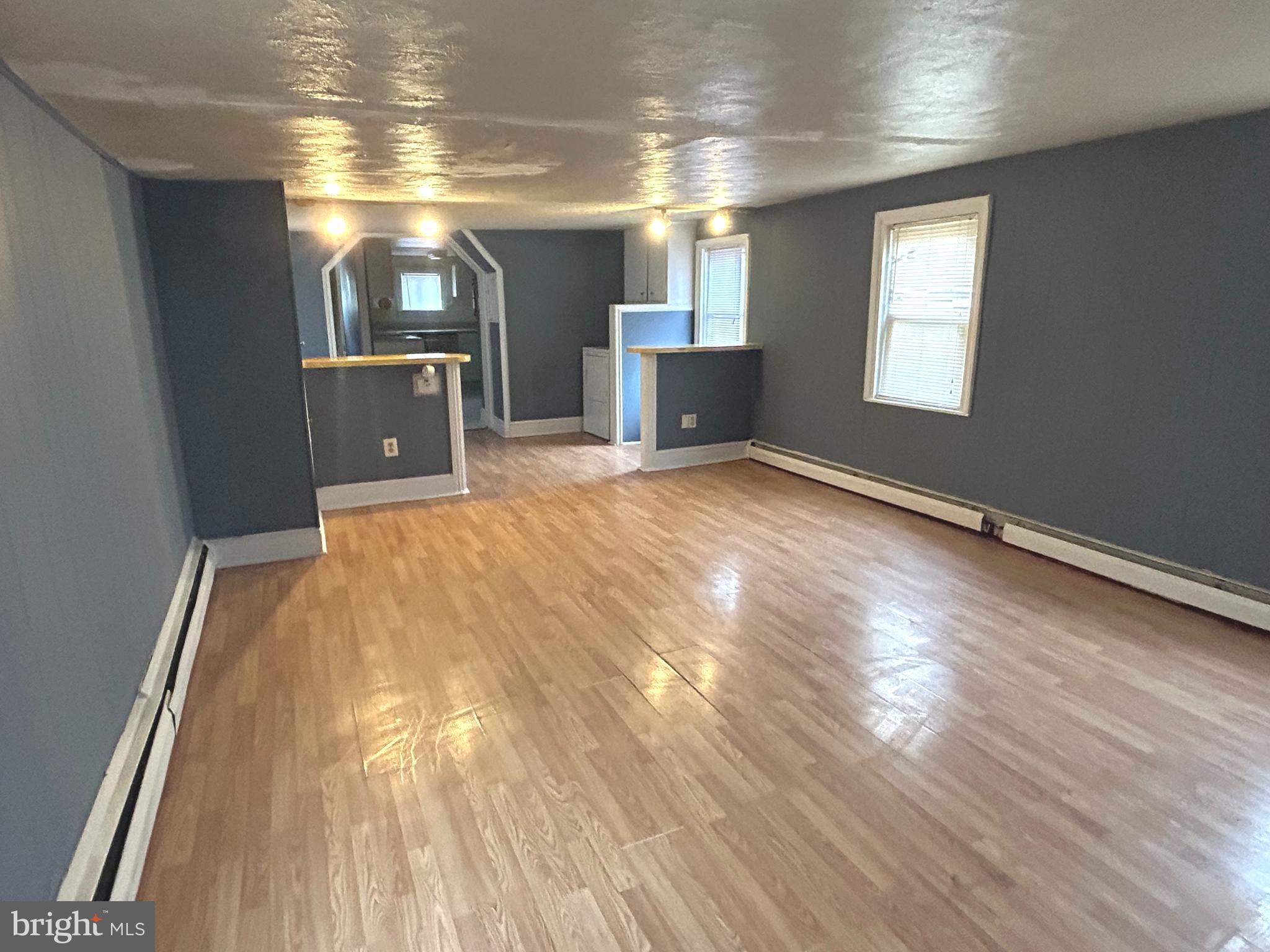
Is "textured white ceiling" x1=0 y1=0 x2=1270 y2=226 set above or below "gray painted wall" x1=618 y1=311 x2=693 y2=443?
above

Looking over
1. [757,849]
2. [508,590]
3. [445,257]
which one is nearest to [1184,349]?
[757,849]

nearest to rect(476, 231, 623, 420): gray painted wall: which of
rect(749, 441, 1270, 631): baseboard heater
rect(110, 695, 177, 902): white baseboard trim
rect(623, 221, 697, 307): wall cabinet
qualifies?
rect(623, 221, 697, 307): wall cabinet

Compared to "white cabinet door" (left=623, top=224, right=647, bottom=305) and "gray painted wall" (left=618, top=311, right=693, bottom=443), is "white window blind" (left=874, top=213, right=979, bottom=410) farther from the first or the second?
"white cabinet door" (left=623, top=224, right=647, bottom=305)

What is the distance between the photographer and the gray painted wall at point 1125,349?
3031 mm

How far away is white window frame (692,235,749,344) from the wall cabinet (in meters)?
0.08

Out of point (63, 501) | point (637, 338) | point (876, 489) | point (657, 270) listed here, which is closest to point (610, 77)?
point (63, 501)

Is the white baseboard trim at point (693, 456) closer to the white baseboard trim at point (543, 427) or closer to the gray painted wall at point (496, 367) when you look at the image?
the white baseboard trim at point (543, 427)

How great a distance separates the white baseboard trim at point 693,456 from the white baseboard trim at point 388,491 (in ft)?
5.05

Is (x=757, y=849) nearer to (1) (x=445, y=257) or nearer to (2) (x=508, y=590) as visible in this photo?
(2) (x=508, y=590)

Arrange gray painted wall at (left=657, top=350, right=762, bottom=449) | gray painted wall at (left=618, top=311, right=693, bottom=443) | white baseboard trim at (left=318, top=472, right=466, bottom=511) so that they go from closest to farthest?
white baseboard trim at (left=318, top=472, right=466, bottom=511)
gray painted wall at (left=657, top=350, right=762, bottom=449)
gray painted wall at (left=618, top=311, right=693, bottom=443)

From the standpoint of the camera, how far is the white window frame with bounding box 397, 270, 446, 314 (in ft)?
34.5

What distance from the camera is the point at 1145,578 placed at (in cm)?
344

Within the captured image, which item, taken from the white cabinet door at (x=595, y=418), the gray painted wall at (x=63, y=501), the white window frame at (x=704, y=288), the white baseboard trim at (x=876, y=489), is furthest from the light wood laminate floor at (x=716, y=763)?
the white cabinet door at (x=595, y=418)

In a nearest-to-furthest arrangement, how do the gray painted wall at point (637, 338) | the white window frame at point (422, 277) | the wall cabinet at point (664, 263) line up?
the wall cabinet at point (664, 263) → the gray painted wall at point (637, 338) → the white window frame at point (422, 277)
